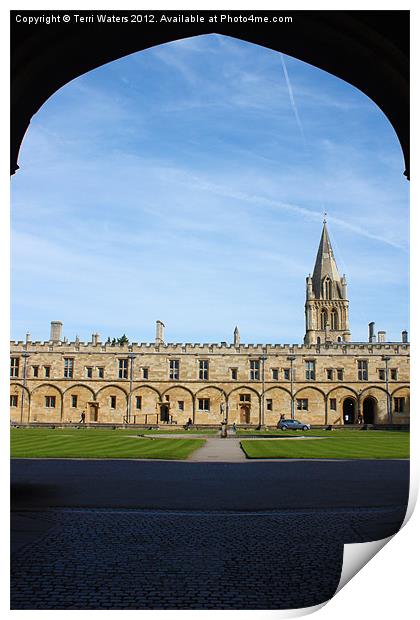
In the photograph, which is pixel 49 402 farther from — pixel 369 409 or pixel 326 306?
pixel 326 306

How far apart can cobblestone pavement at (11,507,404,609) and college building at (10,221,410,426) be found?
36916 millimetres

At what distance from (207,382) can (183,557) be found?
130ft

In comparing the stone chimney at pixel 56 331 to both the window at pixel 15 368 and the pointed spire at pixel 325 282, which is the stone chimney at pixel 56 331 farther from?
the pointed spire at pixel 325 282

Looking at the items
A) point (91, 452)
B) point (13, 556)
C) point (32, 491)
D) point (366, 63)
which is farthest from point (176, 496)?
point (91, 452)

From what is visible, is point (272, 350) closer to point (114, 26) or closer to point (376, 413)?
point (376, 413)

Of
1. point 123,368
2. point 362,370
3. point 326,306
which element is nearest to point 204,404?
point 123,368

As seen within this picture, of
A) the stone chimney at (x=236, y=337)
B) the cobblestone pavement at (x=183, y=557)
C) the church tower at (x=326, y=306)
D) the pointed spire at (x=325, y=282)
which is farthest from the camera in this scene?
the church tower at (x=326, y=306)

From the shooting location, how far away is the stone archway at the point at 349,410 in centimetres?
4409

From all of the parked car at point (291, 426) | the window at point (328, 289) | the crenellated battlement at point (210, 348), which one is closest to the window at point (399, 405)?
the crenellated battlement at point (210, 348)

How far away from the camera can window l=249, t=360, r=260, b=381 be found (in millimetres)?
45000

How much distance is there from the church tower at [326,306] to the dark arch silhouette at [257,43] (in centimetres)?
6652

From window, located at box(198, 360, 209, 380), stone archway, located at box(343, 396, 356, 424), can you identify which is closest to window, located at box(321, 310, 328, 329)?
stone archway, located at box(343, 396, 356, 424)

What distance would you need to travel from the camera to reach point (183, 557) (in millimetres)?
5449

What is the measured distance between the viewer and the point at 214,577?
482 cm
